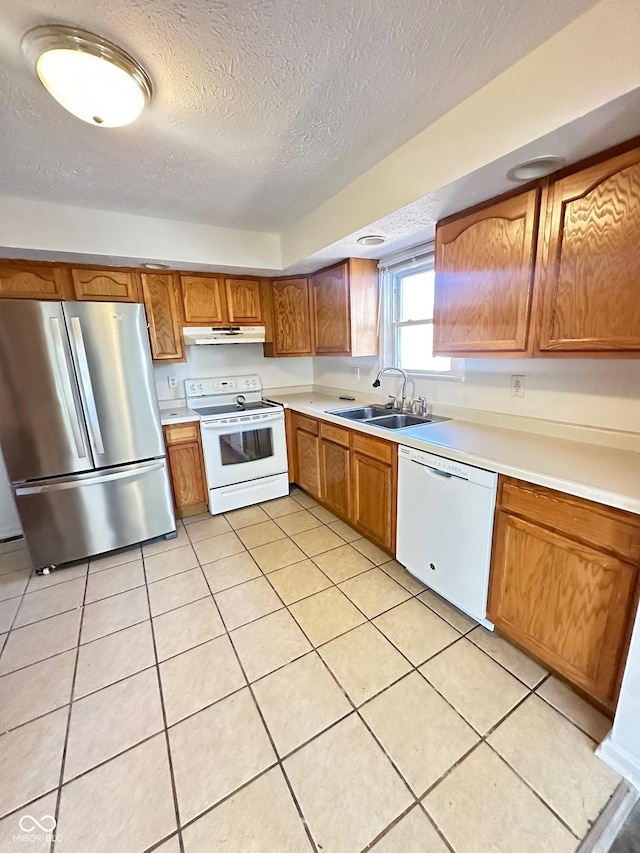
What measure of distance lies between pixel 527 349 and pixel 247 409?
7.44 ft

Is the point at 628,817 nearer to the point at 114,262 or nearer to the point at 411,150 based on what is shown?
the point at 411,150

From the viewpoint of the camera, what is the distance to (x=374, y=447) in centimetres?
229

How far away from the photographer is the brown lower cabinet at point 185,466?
2828mm

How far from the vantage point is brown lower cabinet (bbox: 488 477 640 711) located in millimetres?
1214

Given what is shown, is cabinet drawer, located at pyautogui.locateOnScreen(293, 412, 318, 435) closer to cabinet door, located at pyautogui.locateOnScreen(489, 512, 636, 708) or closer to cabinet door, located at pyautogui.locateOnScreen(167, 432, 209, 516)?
cabinet door, located at pyautogui.locateOnScreen(167, 432, 209, 516)

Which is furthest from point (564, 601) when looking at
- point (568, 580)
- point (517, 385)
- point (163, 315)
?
point (163, 315)

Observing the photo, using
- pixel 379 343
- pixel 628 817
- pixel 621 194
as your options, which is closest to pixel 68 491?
pixel 379 343

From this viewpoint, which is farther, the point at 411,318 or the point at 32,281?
the point at 411,318

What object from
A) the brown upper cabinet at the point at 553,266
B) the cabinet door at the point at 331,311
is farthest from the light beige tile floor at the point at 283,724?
the cabinet door at the point at 331,311

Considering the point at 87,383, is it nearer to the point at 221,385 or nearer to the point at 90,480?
the point at 90,480

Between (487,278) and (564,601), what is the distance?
1.47 m

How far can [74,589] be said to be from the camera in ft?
7.22

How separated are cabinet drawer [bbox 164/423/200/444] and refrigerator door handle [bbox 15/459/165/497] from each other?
0.26 meters

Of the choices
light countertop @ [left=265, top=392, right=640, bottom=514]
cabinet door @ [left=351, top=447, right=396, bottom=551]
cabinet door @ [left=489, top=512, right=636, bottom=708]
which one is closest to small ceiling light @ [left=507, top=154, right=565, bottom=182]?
light countertop @ [left=265, top=392, right=640, bottom=514]
